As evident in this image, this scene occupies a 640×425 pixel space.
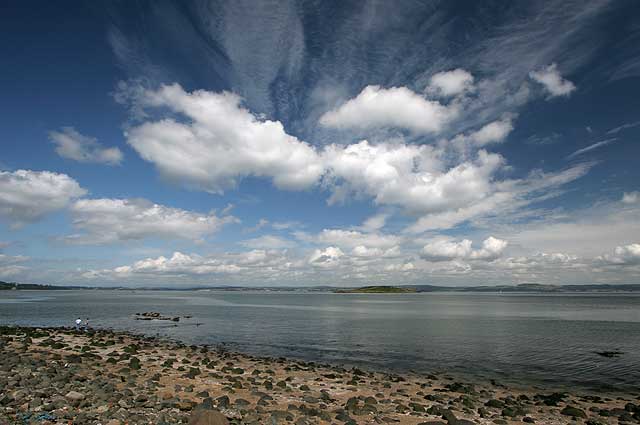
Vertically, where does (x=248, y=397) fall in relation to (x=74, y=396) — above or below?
below

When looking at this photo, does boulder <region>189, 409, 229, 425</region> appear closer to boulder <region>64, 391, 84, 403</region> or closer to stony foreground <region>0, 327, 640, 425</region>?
stony foreground <region>0, 327, 640, 425</region>

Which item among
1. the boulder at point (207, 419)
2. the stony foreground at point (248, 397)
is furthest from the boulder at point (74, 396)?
the boulder at point (207, 419)

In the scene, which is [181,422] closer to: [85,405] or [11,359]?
[85,405]

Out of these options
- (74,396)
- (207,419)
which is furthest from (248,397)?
(74,396)

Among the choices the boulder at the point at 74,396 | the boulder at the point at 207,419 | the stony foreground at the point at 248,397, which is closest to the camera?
the boulder at the point at 207,419

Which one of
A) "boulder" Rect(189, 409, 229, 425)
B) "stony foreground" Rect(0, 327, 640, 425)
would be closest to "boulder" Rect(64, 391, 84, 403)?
"stony foreground" Rect(0, 327, 640, 425)

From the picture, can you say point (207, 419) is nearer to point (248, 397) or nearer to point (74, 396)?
point (248, 397)

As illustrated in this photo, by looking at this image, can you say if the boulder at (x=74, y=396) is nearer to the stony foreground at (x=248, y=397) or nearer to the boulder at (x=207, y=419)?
the stony foreground at (x=248, y=397)

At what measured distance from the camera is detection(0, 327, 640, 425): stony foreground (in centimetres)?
1652

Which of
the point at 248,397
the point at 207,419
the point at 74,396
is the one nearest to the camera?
the point at 207,419

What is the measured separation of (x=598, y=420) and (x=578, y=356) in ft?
87.1

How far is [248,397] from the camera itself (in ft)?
70.9

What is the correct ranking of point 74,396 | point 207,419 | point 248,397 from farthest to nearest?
point 248,397 < point 74,396 < point 207,419

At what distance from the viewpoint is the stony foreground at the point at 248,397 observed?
54.2 ft
